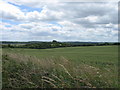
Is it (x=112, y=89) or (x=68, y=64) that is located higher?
(x=68, y=64)

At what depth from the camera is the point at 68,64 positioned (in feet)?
24.1

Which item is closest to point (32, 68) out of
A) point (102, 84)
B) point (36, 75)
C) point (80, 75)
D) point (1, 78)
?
point (36, 75)

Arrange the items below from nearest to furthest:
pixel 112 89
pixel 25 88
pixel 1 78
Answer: pixel 112 89
pixel 25 88
pixel 1 78

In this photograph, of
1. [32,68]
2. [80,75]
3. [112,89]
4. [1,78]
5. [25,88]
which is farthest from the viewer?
[32,68]

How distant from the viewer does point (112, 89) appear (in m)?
5.20

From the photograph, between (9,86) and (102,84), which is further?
(9,86)

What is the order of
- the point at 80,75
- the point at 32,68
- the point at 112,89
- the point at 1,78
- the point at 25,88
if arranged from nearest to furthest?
the point at 112,89 → the point at 25,88 → the point at 80,75 → the point at 1,78 → the point at 32,68

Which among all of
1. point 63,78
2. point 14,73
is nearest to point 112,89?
point 63,78

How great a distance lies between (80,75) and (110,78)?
3.81 ft

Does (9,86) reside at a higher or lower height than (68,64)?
lower

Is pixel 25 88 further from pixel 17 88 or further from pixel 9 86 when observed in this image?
pixel 9 86

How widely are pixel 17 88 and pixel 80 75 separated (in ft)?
8.20

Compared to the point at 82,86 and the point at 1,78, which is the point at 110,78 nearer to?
the point at 82,86

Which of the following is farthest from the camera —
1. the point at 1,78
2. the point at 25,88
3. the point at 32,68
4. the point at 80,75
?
the point at 32,68
